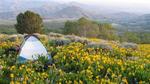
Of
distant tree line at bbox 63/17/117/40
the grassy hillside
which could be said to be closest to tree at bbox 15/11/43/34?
distant tree line at bbox 63/17/117/40

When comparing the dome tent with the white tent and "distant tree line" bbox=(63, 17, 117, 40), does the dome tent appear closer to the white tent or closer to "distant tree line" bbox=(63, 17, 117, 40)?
the white tent

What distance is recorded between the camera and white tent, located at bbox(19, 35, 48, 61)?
52.6 ft

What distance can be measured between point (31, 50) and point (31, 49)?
7cm

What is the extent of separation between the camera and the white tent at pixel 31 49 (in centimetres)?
1605

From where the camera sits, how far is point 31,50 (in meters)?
16.6

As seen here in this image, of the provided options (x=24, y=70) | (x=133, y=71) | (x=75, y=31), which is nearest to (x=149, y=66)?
(x=133, y=71)

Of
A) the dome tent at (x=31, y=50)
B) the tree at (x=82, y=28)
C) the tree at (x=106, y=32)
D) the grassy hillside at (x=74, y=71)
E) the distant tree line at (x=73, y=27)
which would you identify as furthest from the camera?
the tree at (x=106, y=32)

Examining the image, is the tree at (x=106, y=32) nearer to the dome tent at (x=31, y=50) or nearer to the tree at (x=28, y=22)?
the tree at (x=28, y=22)

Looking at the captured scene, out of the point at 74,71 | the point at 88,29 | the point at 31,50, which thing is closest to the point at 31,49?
the point at 31,50

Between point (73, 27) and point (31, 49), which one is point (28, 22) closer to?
point (73, 27)

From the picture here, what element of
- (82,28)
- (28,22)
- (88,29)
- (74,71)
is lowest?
(88,29)

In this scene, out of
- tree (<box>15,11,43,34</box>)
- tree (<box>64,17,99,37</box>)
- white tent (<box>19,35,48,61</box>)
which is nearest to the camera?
white tent (<box>19,35,48,61</box>)

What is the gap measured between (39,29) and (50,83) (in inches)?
2477

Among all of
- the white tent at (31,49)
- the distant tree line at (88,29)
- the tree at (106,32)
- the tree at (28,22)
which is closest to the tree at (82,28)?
the distant tree line at (88,29)
